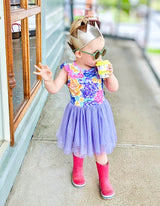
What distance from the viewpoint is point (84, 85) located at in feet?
6.14

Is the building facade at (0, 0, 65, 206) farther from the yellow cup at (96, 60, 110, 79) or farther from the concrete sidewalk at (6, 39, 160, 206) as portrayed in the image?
the yellow cup at (96, 60, 110, 79)

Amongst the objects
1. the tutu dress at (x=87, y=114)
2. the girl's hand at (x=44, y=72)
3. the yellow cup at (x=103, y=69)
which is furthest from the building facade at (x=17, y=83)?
the yellow cup at (x=103, y=69)

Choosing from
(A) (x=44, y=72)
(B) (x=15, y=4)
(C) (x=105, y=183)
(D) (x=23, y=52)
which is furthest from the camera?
(D) (x=23, y=52)

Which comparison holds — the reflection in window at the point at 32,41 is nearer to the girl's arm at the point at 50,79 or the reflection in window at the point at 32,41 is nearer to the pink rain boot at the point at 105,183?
the girl's arm at the point at 50,79

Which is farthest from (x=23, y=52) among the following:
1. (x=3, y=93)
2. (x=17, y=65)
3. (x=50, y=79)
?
(x=50, y=79)

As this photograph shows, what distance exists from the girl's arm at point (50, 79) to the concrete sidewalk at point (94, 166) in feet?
0.64

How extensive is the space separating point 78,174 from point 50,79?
801 mm

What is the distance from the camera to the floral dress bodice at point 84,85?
1.86 m

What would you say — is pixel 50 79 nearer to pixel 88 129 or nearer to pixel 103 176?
pixel 88 129

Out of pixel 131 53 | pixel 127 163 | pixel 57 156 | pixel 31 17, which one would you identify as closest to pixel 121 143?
pixel 127 163

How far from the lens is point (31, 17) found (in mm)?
2748

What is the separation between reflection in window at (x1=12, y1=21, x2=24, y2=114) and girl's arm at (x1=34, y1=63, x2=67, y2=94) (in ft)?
1.74

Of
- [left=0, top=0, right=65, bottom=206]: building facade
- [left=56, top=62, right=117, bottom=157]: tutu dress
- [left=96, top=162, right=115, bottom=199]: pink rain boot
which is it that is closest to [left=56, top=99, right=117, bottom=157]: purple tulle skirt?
[left=56, top=62, right=117, bottom=157]: tutu dress

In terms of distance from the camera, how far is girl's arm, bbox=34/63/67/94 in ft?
5.60
